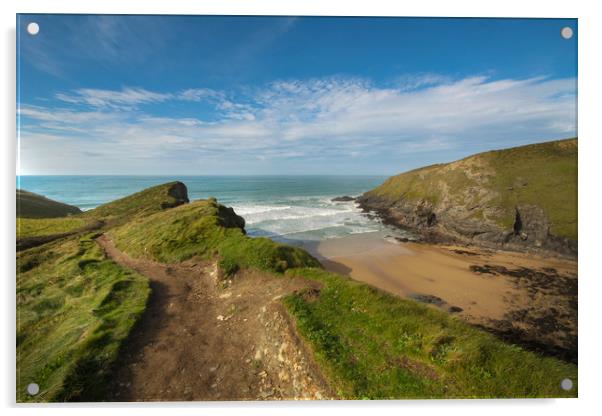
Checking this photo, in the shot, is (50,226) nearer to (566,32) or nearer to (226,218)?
(226,218)

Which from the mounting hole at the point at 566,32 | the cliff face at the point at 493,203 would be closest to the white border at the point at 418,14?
the mounting hole at the point at 566,32

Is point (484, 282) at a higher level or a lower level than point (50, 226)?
lower

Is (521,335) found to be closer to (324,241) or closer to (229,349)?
(229,349)

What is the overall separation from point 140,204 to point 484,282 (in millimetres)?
33192

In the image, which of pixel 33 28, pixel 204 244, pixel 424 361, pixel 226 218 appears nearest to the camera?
pixel 424 361

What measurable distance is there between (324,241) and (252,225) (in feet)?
42.7

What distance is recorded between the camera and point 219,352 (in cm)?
608

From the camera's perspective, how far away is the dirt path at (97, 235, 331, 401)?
511 cm

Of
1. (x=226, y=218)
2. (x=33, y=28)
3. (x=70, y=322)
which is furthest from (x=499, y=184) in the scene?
(x=33, y=28)

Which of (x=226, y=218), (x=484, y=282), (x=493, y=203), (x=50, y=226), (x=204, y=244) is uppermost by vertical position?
(x=493, y=203)

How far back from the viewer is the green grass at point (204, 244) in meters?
10.7

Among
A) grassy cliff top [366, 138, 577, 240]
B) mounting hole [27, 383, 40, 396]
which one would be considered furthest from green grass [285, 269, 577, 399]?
grassy cliff top [366, 138, 577, 240]

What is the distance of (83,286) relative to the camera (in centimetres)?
906

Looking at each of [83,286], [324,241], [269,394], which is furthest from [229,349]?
[324,241]
